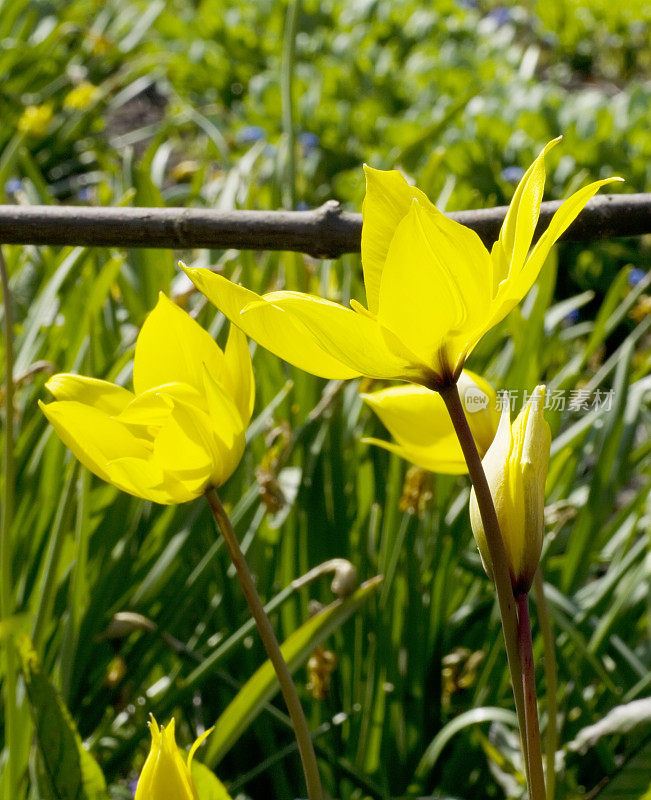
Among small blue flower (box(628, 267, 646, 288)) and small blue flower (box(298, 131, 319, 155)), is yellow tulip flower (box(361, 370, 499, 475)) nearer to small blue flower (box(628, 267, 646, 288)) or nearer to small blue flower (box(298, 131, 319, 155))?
small blue flower (box(628, 267, 646, 288))

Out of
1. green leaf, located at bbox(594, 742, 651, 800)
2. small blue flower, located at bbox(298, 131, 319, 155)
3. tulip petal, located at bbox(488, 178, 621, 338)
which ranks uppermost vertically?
small blue flower, located at bbox(298, 131, 319, 155)

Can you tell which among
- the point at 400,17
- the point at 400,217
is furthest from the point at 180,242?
the point at 400,17

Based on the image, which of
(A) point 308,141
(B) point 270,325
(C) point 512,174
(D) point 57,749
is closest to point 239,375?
(B) point 270,325

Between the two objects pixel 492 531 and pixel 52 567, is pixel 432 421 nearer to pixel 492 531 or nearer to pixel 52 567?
pixel 492 531

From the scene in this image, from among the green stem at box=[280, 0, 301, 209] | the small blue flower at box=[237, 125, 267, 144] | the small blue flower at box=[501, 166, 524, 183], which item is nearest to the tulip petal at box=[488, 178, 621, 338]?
the green stem at box=[280, 0, 301, 209]

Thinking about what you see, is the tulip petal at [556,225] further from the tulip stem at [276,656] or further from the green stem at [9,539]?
the green stem at [9,539]
